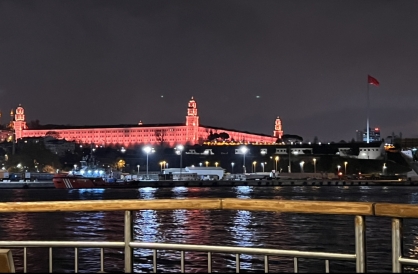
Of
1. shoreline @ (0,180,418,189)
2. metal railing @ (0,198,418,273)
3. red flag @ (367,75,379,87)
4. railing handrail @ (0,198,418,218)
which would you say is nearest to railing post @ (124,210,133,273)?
metal railing @ (0,198,418,273)

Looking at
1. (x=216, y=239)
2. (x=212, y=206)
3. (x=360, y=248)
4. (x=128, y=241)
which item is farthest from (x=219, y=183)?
(x=360, y=248)

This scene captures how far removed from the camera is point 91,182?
101500 millimetres

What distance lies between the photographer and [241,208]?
19.4ft

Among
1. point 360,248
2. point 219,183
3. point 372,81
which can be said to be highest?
point 372,81

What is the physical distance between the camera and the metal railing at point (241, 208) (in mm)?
5129

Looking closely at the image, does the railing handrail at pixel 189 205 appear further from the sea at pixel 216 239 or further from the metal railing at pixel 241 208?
the sea at pixel 216 239

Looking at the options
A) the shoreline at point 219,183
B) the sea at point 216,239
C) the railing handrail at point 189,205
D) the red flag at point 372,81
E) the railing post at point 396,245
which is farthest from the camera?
the red flag at point 372,81

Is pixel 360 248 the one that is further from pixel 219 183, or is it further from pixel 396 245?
pixel 219 183

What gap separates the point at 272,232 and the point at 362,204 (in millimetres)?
21399

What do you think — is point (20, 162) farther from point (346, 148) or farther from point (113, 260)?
point (113, 260)

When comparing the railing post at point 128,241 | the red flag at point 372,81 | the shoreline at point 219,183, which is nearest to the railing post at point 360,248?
the railing post at point 128,241

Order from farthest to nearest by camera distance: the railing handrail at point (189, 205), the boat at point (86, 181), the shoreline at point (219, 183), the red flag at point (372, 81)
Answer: the red flag at point (372, 81) < the shoreline at point (219, 183) < the boat at point (86, 181) < the railing handrail at point (189, 205)

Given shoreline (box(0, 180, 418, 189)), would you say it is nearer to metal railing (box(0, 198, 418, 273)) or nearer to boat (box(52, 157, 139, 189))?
boat (box(52, 157, 139, 189))

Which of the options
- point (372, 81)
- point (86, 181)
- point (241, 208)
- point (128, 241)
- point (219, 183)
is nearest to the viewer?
point (128, 241)
